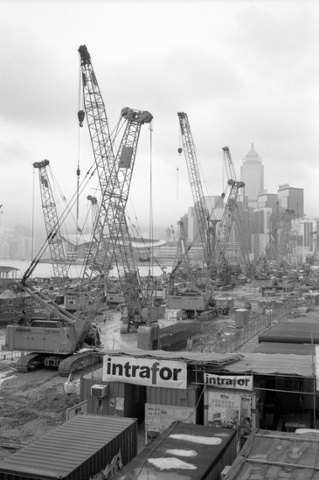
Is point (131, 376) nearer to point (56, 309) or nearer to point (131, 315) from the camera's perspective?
point (56, 309)

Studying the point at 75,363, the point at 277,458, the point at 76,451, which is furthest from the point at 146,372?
the point at 75,363

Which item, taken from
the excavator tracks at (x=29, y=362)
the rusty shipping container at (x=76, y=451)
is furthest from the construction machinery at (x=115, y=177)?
the rusty shipping container at (x=76, y=451)

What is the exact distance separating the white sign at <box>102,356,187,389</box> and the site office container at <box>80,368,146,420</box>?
1.24 feet

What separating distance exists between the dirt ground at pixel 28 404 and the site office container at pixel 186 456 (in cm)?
630

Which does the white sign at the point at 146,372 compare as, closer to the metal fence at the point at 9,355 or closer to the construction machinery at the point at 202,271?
the metal fence at the point at 9,355

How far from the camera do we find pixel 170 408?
15.8 meters

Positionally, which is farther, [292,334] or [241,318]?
[241,318]

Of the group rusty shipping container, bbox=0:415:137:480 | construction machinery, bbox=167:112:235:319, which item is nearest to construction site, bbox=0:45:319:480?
rusty shipping container, bbox=0:415:137:480

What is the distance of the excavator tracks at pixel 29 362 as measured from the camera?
2797 centimetres

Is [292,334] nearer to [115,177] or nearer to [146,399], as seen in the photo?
[146,399]

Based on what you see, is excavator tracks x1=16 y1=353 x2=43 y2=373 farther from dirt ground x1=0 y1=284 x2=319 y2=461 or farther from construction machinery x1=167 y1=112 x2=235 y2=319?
construction machinery x1=167 y1=112 x2=235 y2=319

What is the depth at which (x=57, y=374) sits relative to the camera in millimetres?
28031

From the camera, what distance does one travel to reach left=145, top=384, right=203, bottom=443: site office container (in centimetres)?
1563

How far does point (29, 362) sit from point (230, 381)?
54.0 feet
